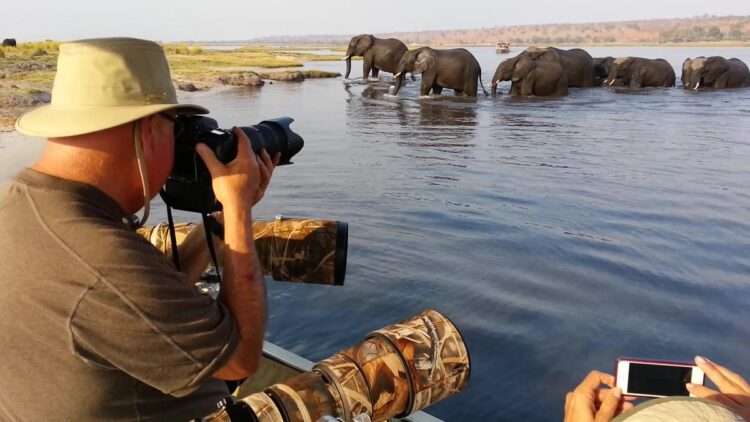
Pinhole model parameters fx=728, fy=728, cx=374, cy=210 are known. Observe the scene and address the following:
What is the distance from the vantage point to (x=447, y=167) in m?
10.5

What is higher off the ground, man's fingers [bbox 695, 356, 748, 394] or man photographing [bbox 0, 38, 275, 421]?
man photographing [bbox 0, 38, 275, 421]

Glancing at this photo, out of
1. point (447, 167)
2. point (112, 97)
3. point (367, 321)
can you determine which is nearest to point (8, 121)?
point (447, 167)

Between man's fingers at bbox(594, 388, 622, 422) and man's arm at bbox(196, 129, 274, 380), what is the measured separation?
880 millimetres

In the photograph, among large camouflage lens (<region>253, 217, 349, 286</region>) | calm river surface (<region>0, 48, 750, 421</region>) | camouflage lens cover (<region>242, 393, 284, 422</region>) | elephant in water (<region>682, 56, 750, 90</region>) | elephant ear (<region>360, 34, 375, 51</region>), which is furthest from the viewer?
elephant ear (<region>360, 34, 375, 51</region>)

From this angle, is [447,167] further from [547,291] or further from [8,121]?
[8,121]

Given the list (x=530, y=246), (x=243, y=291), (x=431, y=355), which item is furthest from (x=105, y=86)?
(x=530, y=246)

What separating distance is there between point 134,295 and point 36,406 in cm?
38

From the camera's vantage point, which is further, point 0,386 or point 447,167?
point 447,167

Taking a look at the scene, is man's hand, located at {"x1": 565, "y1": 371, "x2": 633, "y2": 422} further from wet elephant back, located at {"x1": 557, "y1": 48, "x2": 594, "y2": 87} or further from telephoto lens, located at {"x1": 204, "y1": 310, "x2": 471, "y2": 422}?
wet elephant back, located at {"x1": 557, "y1": 48, "x2": 594, "y2": 87}

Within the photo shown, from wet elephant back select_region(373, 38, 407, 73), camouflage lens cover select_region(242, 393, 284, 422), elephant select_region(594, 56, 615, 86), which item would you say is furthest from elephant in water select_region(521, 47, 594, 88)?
camouflage lens cover select_region(242, 393, 284, 422)

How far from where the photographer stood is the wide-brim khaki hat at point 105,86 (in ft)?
5.56

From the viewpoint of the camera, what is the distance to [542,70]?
75.1 ft

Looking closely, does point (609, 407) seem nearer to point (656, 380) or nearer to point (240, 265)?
point (656, 380)

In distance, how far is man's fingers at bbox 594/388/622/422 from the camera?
179 cm
